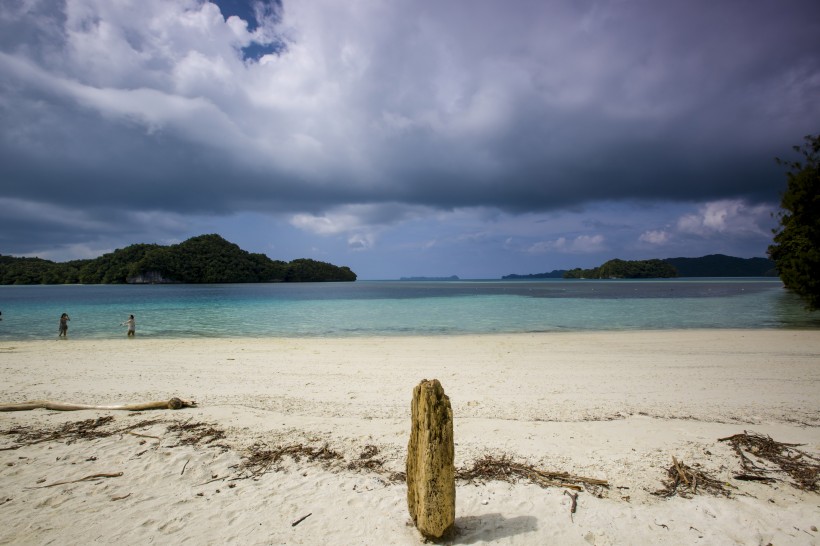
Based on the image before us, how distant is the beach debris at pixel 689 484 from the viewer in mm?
4988

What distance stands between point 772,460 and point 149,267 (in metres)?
191

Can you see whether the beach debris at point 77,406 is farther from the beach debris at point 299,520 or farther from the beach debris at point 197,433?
the beach debris at point 299,520

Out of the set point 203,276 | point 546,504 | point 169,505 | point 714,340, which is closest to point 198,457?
point 169,505

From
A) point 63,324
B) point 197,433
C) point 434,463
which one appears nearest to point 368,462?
point 434,463

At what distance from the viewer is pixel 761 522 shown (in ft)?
14.5

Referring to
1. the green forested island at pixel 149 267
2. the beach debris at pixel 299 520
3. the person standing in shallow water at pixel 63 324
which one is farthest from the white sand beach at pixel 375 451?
the green forested island at pixel 149 267

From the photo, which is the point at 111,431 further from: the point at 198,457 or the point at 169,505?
the point at 169,505

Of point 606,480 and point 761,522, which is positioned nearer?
point 761,522

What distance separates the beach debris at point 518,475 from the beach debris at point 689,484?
2.67 feet

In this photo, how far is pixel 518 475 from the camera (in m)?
5.51

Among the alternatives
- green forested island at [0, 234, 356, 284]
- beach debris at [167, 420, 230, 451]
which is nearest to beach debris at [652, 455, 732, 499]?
beach debris at [167, 420, 230, 451]

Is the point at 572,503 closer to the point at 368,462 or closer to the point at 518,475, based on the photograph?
the point at 518,475

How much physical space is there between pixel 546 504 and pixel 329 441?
12.3 feet

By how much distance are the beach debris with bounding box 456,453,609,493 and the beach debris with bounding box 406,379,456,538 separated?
1.40 meters
